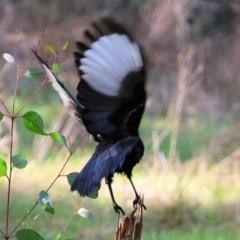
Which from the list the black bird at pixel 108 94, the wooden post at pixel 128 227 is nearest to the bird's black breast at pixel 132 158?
the black bird at pixel 108 94

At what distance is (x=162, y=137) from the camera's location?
6453 millimetres

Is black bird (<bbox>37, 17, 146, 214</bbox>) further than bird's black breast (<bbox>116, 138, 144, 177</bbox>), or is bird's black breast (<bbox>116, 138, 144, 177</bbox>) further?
bird's black breast (<bbox>116, 138, 144, 177</bbox>)

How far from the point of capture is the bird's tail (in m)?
1.66

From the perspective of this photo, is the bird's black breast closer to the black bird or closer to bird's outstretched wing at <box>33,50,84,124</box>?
the black bird

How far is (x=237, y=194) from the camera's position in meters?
5.35

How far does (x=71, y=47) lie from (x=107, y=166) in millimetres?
7121

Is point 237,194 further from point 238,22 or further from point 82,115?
point 238,22

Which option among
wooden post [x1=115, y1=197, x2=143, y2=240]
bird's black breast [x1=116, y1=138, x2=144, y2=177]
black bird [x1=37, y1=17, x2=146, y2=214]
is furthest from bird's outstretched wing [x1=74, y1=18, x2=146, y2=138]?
wooden post [x1=115, y1=197, x2=143, y2=240]

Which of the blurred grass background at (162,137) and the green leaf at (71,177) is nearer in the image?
the green leaf at (71,177)

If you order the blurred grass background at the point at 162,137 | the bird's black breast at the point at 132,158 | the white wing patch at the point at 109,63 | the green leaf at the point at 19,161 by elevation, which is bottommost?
the green leaf at the point at 19,161

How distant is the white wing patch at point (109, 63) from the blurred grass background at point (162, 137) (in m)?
0.22

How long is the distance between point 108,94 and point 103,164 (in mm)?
193

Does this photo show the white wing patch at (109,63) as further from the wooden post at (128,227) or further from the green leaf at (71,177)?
the wooden post at (128,227)

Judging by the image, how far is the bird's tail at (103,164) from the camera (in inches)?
65.5
